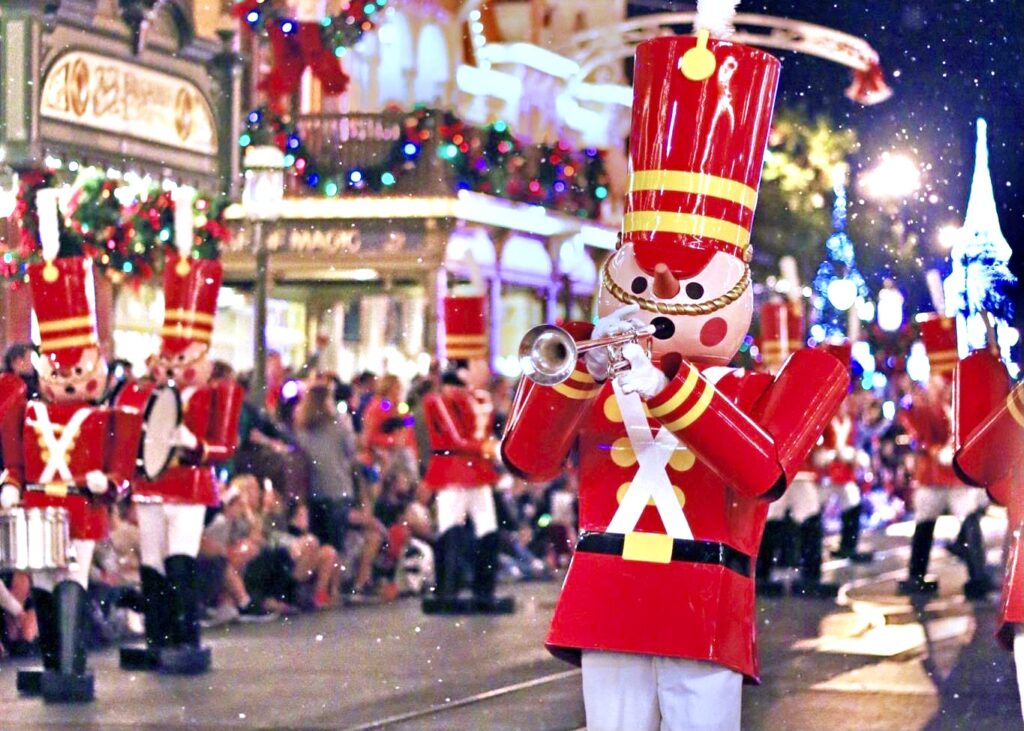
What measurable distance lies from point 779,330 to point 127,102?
3893 millimetres

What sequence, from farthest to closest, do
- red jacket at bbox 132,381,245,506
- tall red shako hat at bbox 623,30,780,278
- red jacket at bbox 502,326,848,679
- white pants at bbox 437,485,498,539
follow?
white pants at bbox 437,485,498,539 < red jacket at bbox 132,381,245,506 < tall red shako hat at bbox 623,30,780,278 < red jacket at bbox 502,326,848,679

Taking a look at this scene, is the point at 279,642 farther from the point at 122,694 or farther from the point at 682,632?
the point at 682,632

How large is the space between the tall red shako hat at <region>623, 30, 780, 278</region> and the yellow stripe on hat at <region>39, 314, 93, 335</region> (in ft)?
11.9

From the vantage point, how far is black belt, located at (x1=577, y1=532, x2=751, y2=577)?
208 inches

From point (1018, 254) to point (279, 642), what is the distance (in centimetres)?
446


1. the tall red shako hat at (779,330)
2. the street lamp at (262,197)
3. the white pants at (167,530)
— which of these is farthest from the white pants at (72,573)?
the tall red shako hat at (779,330)

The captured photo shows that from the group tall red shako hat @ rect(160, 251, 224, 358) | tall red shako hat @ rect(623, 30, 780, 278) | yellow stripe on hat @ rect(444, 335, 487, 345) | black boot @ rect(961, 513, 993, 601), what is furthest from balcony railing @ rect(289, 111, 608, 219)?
tall red shako hat @ rect(623, 30, 780, 278)

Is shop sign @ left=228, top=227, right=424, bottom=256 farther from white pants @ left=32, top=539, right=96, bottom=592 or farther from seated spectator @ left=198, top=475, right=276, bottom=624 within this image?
white pants @ left=32, top=539, right=96, bottom=592

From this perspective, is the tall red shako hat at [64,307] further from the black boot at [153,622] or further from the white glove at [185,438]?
the black boot at [153,622]

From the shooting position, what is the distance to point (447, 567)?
1225cm

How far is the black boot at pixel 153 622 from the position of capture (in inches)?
381

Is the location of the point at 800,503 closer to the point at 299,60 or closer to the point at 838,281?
the point at 838,281

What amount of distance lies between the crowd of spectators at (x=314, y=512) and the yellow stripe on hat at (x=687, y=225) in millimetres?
5452

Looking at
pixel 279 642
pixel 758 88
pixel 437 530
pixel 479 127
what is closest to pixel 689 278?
pixel 758 88
